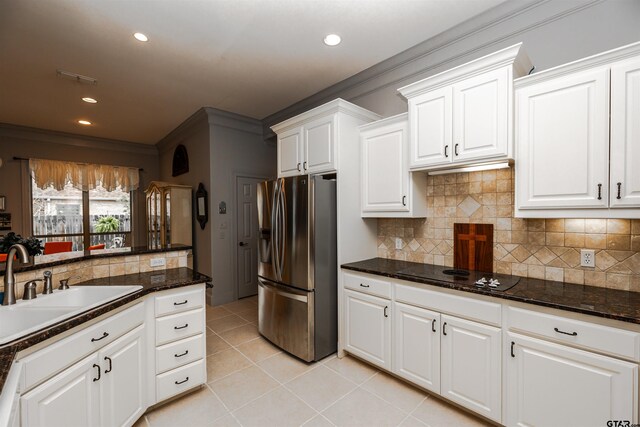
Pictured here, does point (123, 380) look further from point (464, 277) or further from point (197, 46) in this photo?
point (197, 46)

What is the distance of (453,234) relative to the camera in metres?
2.52

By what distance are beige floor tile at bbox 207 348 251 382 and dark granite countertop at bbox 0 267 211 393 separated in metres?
0.91

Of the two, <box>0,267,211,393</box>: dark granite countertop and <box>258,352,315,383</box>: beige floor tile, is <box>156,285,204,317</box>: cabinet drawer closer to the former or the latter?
<box>0,267,211,393</box>: dark granite countertop

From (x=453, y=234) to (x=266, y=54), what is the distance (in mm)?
2420

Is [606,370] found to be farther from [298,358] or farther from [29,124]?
[29,124]

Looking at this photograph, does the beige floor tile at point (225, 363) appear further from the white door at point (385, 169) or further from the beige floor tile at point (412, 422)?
the white door at point (385, 169)

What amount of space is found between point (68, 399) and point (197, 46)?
8.92 feet

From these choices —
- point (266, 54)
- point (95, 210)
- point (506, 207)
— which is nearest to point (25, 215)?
point (95, 210)

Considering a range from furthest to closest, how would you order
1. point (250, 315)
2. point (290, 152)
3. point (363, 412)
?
1. point (250, 315)
2. point (290, 152)
3. point (363, 412)

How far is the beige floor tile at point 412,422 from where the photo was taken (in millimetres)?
1875

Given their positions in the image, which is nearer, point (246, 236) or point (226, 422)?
point (226, 422)

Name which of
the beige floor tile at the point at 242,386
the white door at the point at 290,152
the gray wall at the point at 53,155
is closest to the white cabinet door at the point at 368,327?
the beige floor tile at the point at 242,386

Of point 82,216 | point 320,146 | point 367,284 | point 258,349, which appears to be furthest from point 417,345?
point 82,216

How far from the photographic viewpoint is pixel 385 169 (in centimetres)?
263
